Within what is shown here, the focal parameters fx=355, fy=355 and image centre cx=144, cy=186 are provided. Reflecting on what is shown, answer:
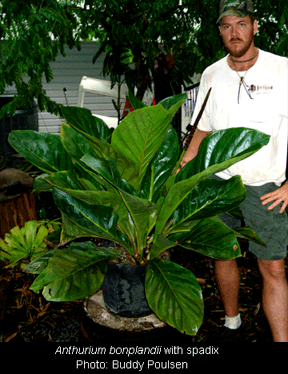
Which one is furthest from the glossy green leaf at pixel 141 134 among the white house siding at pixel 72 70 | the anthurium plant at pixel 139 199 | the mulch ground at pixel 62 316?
the white house siding at pixel 72 70

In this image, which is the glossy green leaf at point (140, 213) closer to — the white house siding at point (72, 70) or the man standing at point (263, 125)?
the man standing at point (263, 125)

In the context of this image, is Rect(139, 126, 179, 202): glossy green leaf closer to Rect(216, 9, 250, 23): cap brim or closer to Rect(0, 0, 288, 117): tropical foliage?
Rect(216, 9, 250, 23): cap brim

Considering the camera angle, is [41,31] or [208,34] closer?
[41,31]

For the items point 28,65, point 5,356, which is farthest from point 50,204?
point 5,356

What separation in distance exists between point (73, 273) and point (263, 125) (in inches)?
52.3

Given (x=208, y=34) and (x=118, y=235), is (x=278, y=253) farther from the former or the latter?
(x=208, y=34)

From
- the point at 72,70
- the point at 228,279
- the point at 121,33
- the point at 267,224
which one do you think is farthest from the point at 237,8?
the point at 72,70

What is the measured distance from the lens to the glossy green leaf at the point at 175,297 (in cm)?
119

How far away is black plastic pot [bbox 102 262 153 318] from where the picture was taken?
130 cm

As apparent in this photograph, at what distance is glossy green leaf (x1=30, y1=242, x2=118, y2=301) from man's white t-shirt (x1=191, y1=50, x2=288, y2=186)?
1041mm

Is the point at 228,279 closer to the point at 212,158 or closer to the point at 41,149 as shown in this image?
the point at 212,158

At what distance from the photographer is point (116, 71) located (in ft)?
12.9

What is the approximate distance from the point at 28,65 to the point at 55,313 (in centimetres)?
188

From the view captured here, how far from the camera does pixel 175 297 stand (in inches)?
48.4
